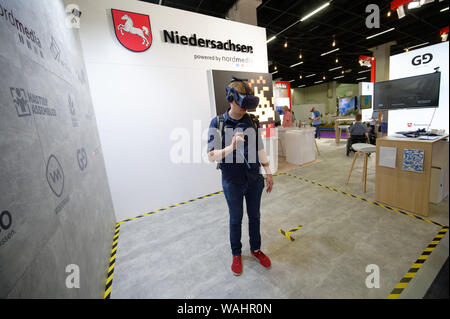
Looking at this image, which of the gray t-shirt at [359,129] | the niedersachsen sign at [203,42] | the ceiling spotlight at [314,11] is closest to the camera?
the niedersachsen sign at [203,42]

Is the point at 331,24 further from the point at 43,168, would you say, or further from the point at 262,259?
the point at 43,168

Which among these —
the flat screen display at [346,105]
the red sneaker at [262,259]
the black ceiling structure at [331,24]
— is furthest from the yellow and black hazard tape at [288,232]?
the flat screen display at [346,105]

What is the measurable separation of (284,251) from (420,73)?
3.65 m

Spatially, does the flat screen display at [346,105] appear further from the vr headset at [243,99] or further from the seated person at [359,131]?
the vr headset at [243,99]

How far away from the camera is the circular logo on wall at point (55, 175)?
1107mm

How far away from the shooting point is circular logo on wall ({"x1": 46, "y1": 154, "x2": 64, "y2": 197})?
1107 mm

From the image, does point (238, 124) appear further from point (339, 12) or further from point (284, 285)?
point (339, 12)

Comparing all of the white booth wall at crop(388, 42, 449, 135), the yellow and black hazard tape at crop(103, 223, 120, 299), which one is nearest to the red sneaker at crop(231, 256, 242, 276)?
the yellow and black hazard tape at crop(103, 223, 120, 299)

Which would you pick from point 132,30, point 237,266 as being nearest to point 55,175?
point 237,266

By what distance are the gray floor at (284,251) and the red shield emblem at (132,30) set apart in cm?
237

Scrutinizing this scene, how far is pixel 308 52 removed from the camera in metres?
9.67

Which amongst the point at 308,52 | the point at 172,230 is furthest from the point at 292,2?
the point at 172,230

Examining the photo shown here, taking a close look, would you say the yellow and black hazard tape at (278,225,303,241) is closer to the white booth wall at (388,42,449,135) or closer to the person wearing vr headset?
the person wearing vr headset
